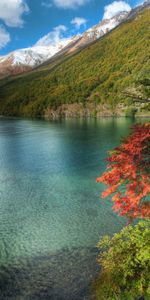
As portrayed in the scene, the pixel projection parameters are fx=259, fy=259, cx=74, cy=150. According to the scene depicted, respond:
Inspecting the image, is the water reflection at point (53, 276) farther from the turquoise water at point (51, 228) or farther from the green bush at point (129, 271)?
the green bush at point (129, 271)

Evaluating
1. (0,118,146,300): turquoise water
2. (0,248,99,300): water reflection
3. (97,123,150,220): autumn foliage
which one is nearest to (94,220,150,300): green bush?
(0,248,99,300): water reflection

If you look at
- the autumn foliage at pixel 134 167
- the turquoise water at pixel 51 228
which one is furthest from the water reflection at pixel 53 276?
the autumn foliage at pixel 134 167

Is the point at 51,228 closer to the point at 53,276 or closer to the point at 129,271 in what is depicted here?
the point at 53,276

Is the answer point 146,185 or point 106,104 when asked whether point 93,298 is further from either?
point 106,104

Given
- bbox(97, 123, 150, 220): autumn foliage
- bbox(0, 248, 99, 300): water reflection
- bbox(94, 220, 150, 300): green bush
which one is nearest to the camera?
bbox(94, 220, 150, 300): green bush

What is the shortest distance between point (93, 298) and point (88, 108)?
152752mm

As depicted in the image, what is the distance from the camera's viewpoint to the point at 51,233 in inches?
691

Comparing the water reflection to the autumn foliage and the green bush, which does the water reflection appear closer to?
the green bush

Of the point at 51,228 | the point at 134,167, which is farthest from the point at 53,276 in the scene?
the point at 134,167

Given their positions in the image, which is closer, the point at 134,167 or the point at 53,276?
the point at 134,167

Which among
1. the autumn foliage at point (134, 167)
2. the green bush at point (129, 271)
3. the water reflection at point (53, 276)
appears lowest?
the water reflection at point (53, 276)

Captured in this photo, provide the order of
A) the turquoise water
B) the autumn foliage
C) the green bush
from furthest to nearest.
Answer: the turquoise water, the autumn foliage, the green bush

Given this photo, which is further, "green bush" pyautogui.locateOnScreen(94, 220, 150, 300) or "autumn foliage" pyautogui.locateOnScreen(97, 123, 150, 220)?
"autumn foliage" pyautogui.locateOnScreen(97, 123, 150, 220)

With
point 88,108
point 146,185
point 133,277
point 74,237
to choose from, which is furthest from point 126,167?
point 88,108
